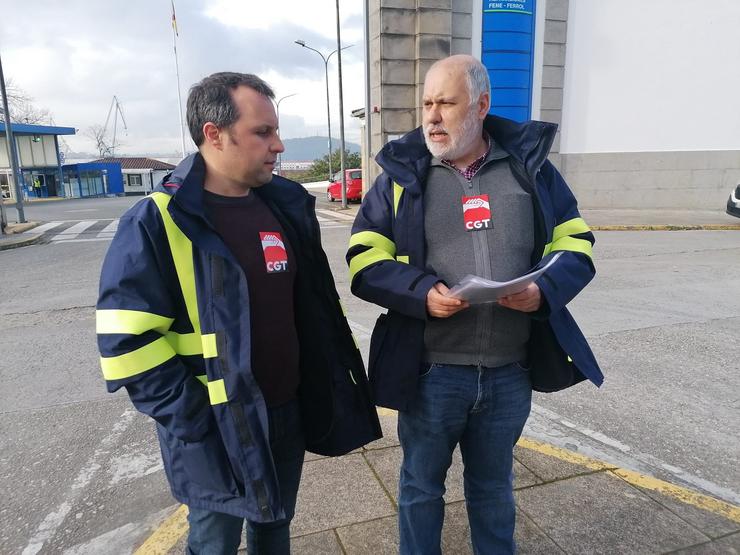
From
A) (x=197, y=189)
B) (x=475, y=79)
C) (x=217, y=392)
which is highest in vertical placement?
(x=475, y=79)

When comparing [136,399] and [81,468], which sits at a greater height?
[136,399]

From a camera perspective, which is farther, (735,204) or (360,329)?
(735,204)

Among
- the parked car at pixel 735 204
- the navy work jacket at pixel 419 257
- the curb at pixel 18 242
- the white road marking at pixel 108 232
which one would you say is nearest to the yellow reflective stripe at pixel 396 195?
the navy work jacket at pixel 419 257

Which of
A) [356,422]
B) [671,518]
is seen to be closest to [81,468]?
[356,422]

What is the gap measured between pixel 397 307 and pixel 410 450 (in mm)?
583

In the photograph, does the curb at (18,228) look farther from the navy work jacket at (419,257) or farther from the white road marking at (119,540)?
the navy work jacket at (419,257)

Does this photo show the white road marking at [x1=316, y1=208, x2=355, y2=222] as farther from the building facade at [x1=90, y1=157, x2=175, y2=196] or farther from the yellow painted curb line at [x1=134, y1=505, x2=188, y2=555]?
the building facade at [x1=90, y1=157, x2=175, y2=196]

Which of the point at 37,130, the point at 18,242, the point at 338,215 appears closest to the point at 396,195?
the point at 18,242

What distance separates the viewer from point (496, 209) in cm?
194

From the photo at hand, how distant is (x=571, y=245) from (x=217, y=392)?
1.29 meters

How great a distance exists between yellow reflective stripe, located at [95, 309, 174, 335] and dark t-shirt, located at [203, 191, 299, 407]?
12.2 inches

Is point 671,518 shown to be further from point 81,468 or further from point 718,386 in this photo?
point 81,468

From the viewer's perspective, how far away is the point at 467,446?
211 centimetres

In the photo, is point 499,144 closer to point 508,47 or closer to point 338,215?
point 508,47
